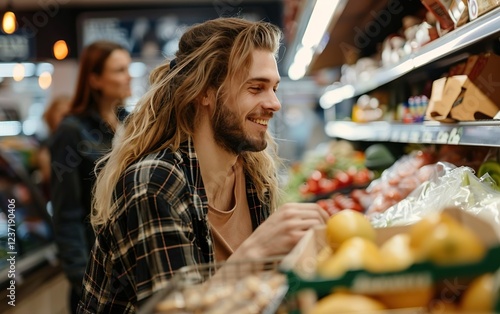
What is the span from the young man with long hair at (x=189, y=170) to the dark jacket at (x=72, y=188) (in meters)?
1.41

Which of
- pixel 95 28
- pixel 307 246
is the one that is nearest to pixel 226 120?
pixel 307 246

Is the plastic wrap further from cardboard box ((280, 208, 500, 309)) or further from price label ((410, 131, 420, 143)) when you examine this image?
cardboard box ((280, 208, 500, 309))

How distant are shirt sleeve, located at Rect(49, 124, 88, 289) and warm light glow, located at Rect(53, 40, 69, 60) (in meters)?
4.80

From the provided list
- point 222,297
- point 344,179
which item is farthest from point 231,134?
point 344,179

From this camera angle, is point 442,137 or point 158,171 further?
point 442,137

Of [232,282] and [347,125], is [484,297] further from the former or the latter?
[347,125]

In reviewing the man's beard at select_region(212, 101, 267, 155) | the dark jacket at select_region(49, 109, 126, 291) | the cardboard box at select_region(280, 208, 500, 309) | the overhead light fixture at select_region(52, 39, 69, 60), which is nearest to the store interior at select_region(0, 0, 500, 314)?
the cardboard box at select_region(280, 208, 500, 309)

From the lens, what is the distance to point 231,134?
7.06 feet

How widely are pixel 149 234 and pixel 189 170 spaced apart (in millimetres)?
328

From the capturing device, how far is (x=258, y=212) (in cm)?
233

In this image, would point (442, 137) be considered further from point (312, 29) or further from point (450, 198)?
point (312, 29)

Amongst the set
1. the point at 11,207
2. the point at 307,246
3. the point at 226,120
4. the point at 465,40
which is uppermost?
the point at 465,40

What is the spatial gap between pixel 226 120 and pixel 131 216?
56 cm

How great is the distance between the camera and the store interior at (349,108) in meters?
1.94
